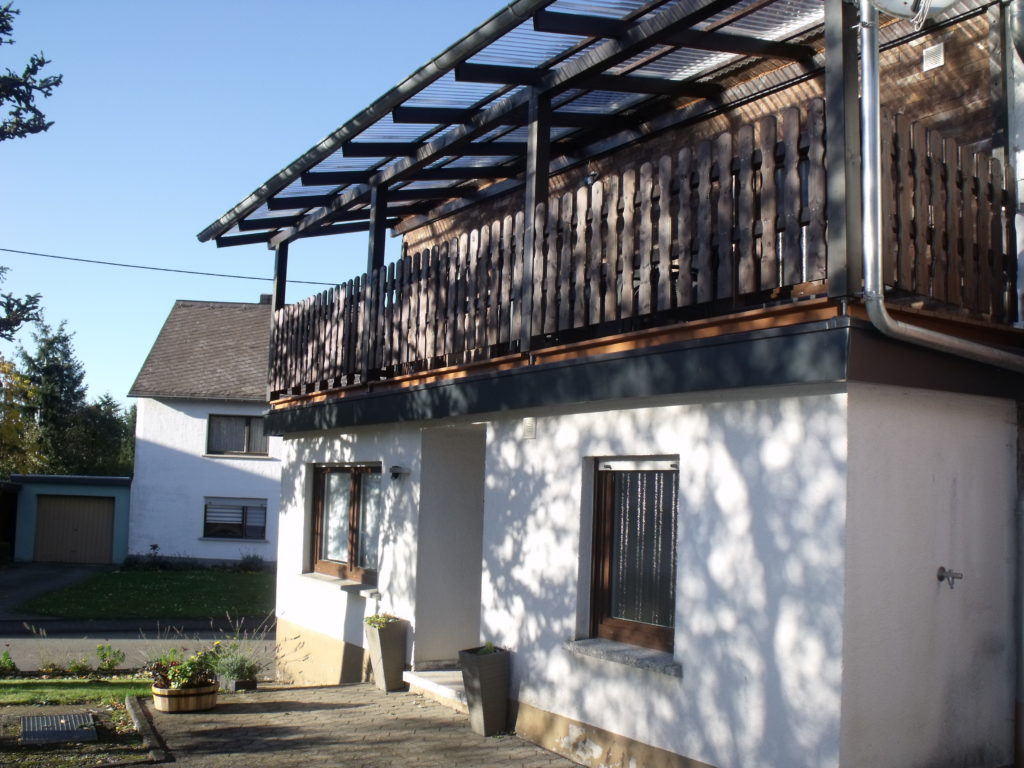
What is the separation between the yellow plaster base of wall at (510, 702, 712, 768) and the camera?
673 centimetres

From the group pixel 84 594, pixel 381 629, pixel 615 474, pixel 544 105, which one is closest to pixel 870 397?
pixel 615 474

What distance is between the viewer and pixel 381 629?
1015 centimetres

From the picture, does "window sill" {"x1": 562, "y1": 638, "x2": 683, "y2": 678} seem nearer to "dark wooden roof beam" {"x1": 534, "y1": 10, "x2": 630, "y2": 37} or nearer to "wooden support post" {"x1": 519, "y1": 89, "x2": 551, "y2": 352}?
"wooden support post" {"x1": 519, "y1": 89, "x2": 551, "y2": 352}

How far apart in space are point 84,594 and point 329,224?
14.8 m

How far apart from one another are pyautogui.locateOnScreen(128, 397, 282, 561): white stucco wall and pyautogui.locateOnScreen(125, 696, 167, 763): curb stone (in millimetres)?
21549

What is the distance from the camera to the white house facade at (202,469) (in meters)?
30.9

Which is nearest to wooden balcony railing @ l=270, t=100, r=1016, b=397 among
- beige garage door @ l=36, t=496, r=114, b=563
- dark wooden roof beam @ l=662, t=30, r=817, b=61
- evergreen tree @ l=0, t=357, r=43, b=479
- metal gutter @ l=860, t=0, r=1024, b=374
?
metal gutter @ l=860, t=0, r=1024, b=374

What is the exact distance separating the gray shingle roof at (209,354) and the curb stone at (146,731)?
73.1 ft

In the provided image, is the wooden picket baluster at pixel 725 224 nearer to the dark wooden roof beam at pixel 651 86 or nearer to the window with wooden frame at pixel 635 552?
the window with wooden frame at pixel 635 552

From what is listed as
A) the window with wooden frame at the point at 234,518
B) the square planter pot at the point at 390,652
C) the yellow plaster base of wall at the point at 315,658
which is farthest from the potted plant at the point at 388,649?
the window with wooden frame at the point at 234,518

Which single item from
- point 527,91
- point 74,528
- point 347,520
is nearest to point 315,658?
point 347,520

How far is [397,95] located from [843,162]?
14.5 ft

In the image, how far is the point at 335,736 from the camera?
830 centimetres

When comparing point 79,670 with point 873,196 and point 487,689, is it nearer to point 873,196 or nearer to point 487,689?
point 487,689
